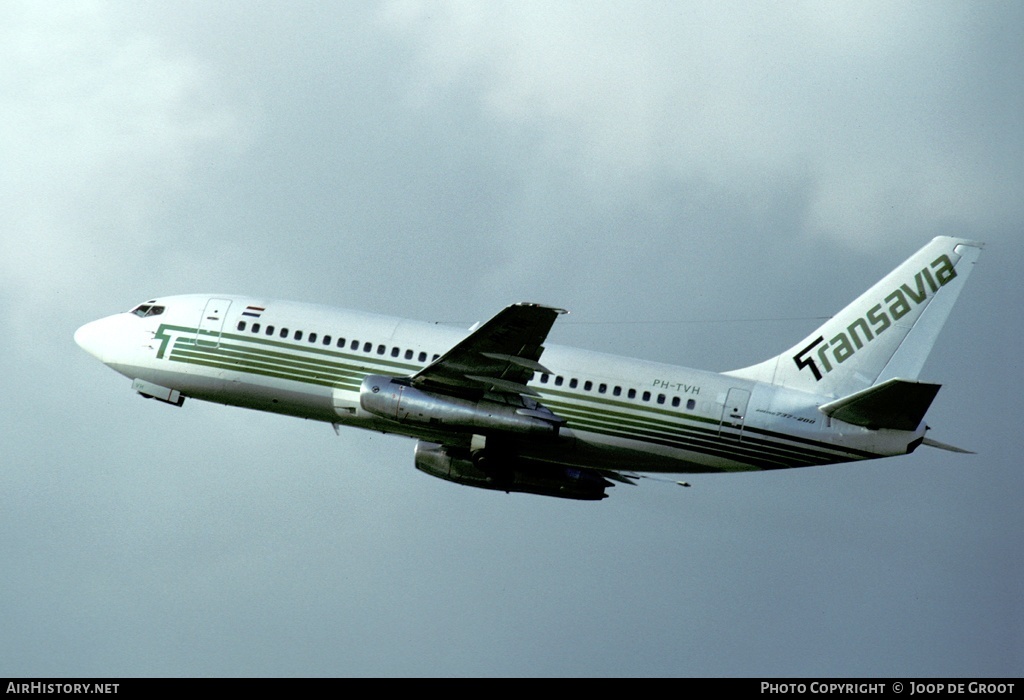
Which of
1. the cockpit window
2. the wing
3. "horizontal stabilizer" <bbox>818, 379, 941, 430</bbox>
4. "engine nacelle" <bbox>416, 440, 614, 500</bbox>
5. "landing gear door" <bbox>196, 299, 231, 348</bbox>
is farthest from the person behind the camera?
the cockpit window

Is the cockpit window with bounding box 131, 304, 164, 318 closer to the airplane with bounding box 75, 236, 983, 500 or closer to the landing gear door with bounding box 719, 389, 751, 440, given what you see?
the airplane with bounding box 75, 236, 983, 500

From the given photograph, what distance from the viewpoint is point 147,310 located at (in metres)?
59.8

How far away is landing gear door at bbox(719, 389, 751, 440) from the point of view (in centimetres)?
5428

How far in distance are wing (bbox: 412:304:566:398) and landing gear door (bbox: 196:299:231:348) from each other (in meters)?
8.62

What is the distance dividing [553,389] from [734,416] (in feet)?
20.9

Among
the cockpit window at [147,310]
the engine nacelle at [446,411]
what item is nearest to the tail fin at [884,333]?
the engine nacelle at [446,411]

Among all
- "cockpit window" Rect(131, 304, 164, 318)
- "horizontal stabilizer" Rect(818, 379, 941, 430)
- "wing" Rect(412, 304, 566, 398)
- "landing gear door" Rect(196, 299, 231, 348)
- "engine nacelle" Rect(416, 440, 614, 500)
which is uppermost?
"cockpit window" Rect(131, 304, 164, 318)

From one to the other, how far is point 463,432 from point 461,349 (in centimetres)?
352

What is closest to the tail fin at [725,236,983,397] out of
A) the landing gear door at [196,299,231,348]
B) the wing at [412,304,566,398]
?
the wing at [412,304,566,398]

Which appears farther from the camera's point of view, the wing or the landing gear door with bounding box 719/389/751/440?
the landing gear door with bounding box 719/389/751/440

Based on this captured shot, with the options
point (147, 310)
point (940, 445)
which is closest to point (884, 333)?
point (940, 445)

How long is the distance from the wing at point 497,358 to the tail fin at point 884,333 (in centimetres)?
867

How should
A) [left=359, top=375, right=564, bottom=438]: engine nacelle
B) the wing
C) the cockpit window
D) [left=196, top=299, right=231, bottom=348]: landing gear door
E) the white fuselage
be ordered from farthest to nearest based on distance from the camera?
1. the cockpit window
2. [left=196, top=299, right=231, bottom=348]: landing gear door
3. the white fuselage
4. [left=359, top=375, right=564, bottom=438]: engine nacelle
5. the wing
